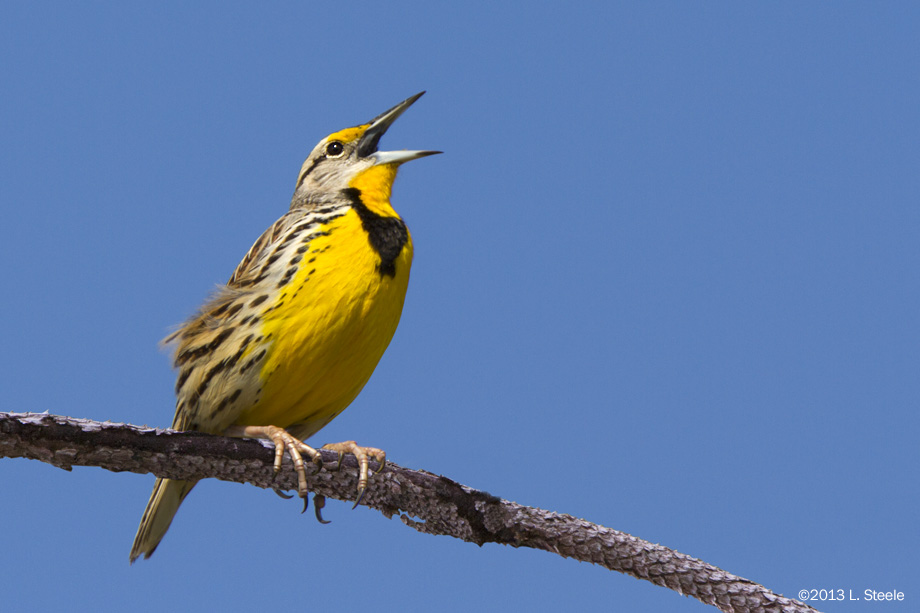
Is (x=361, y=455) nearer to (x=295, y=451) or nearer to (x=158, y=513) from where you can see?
(x=295, y=451)

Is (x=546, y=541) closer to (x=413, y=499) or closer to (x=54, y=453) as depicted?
(x=413, y=499)

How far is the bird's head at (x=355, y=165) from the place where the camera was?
382 centimetres

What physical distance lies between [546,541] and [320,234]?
4.50ft

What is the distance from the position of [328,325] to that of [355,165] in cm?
97

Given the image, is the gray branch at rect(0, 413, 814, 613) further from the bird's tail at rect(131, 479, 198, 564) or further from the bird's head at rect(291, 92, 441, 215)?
the bird's head at rect(291, 92, 441, 215)

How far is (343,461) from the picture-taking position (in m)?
3.21

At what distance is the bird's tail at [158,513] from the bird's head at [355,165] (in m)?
1.26

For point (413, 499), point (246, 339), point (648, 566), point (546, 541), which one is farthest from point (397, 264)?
point (648, 566)

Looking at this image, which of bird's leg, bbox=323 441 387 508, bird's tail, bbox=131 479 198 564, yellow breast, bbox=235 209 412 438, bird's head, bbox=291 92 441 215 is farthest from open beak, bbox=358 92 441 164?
bird's tail, bbox=131 479 198 564

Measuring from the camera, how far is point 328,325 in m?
3.21

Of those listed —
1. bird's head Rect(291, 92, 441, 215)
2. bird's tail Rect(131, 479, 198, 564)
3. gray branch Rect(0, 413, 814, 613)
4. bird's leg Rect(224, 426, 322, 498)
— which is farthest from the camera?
bird's head Rect(291, 92, 441, 215)

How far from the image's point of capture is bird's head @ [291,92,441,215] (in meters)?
3.82

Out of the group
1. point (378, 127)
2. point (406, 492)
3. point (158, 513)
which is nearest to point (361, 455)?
point (406, 492)

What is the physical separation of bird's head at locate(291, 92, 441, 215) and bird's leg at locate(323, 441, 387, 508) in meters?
0.97
